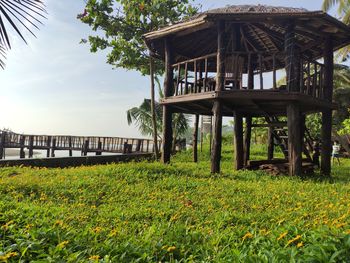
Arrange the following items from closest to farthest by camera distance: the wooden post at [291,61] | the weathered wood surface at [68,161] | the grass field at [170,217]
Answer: the grass field at [170,217]
the wooden post at [291,61]
the weathered wood surface at [68,161]

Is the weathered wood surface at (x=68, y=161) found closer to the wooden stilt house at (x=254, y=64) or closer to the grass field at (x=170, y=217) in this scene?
the grass field at (x=170, y=217)

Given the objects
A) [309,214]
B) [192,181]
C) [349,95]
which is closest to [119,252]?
[309,214]

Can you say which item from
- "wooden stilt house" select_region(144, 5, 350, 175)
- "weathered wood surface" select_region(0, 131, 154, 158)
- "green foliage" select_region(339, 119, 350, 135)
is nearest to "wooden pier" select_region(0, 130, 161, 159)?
"weathered wood surface" select_region(0, 131, 154, 158)

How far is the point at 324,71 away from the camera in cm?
1280

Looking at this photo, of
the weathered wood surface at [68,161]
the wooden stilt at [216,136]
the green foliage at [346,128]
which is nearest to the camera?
the wooden stilt at [216,136]

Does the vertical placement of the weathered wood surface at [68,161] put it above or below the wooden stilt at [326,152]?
below

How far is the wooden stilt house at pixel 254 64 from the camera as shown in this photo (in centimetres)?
1070

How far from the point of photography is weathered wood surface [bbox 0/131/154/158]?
24.7 m

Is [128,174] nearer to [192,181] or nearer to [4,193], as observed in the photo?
[192,181]

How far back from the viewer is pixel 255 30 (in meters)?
14.2

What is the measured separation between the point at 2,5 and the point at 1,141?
1041 inches

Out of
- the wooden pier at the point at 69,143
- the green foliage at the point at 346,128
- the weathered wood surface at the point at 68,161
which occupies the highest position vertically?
the green foliage at the point at 346,128

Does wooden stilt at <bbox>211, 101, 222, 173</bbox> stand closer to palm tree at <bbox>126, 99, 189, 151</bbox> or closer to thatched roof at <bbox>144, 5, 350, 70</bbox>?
thatched roof at <bbox>144, 5, 350, 70</bbox>

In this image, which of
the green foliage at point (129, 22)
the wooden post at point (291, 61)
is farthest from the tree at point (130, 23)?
the wooden post at point (291, 61)
